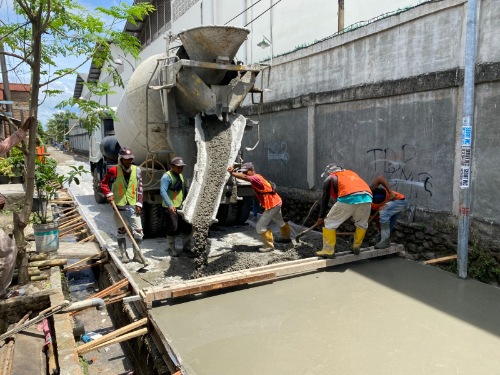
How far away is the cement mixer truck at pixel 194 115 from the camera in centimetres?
567

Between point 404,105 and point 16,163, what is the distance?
844cm

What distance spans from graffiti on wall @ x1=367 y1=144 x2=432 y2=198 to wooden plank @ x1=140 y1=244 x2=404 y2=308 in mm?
887

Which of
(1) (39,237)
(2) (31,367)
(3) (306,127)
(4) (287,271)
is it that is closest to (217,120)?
(3) (306,127)

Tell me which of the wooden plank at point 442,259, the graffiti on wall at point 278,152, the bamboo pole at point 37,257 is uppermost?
the graffiti on wall at point 278,152

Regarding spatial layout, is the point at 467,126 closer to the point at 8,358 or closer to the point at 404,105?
the point at 404,105

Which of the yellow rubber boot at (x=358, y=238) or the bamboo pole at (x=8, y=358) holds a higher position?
the yellow rubber boot at (x=358, y=238)

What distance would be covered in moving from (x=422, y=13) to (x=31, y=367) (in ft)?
20.7

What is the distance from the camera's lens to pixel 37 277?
4.89 meters

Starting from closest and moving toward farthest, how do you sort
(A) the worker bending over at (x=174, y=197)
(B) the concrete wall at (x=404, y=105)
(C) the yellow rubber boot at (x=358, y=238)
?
(B) the concrete wall at (x=404, y=105), (C) the yellow rubber boot at (x=358, y=238), (A) the worker bending over at (x=174, y=197)

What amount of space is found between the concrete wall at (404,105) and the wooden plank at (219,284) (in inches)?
105

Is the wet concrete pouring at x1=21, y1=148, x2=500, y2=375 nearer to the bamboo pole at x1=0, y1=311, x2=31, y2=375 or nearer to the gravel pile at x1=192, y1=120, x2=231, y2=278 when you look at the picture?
the gravel pile at x1=192, y1=120, x2=231, y2=278

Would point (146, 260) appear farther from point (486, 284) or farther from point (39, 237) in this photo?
point (486, 284)

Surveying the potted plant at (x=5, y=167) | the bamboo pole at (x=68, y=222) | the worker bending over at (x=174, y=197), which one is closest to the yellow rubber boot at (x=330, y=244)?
the worker bending over at (x=174, y=197)

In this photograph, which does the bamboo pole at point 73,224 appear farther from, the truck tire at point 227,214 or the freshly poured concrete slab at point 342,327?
the freshly poured concrete slab at point 342,327
